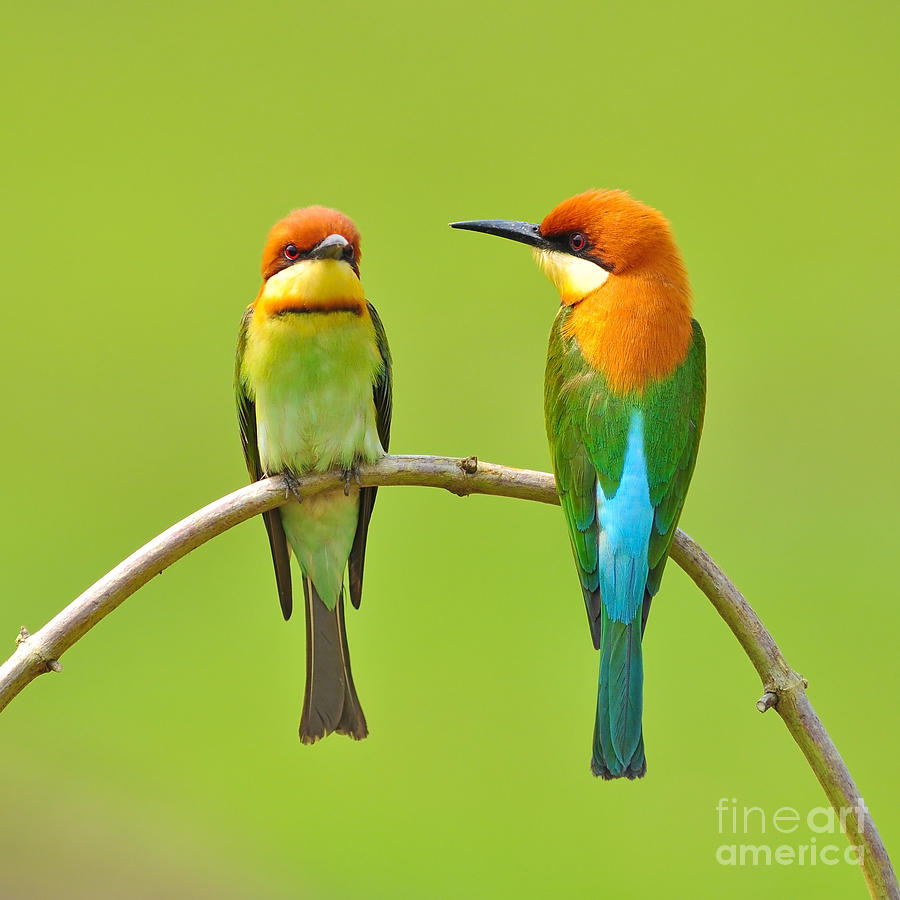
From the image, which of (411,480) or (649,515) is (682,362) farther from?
(411,480)

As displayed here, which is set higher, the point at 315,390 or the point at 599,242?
the point at 599,242

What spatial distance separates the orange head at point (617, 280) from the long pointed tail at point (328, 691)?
0.63 m

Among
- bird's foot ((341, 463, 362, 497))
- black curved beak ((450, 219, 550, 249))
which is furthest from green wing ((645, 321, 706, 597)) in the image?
bird's foot ((341, 463, 362, 497))

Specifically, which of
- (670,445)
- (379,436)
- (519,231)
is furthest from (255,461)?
(670,445)

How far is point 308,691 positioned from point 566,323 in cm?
66

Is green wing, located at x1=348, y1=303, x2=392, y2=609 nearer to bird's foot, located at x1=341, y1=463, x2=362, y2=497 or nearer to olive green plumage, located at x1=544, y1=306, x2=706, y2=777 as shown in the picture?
bird's foot, located at x1=341, y1=463, x2=362, y2=497

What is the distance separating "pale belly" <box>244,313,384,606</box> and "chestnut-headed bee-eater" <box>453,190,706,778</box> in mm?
313

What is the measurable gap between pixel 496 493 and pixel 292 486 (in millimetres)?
371

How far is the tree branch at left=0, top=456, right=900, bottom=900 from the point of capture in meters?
1.10

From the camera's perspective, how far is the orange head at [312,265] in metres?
1.53

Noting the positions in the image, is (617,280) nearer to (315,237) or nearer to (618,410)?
(618,410)

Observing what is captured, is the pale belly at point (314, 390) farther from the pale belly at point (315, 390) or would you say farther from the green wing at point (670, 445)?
the green wing at point (670, 445)

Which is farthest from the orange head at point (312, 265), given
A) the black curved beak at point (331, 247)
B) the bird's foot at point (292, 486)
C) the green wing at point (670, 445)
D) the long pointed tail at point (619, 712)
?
the long pointed tail at point (619, 712)

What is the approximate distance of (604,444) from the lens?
1.38 meters
